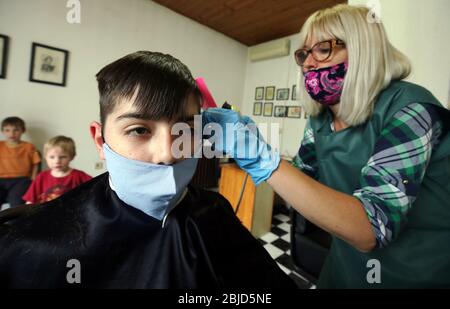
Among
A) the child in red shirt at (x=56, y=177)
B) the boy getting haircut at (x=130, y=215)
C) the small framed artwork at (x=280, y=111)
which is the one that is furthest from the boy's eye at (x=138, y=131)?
the small framed artwork at (x=280, y=111)

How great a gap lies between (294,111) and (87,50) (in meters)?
2.54

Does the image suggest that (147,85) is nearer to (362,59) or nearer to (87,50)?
(362,59)

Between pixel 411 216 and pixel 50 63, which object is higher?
pixel 50 63

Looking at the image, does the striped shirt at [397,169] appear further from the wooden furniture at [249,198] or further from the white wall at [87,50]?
the wooden furniture at [249,198]

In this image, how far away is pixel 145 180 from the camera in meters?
0.54

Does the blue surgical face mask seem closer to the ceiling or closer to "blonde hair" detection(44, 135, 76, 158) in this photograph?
the ceiling

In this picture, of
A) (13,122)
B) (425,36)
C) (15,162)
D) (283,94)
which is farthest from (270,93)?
(15,162)

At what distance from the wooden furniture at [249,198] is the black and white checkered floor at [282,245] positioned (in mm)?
134

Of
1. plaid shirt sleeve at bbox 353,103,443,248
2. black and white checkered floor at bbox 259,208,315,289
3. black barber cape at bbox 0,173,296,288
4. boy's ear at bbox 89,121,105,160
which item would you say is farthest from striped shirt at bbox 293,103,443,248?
black and white checkered floor at bbox 259,208,315,289

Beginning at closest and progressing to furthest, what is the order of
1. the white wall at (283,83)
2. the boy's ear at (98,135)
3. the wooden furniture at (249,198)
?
the boy's ear at (98,135) < the white wall at (283,83) < the wooden furniture at (249,198)

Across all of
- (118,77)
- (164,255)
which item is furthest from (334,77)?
(164,255)

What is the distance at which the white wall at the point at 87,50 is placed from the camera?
1.19 metres

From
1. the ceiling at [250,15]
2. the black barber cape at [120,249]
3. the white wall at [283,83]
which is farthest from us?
the white wall at [283,83]

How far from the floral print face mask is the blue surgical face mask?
520 millimetres
